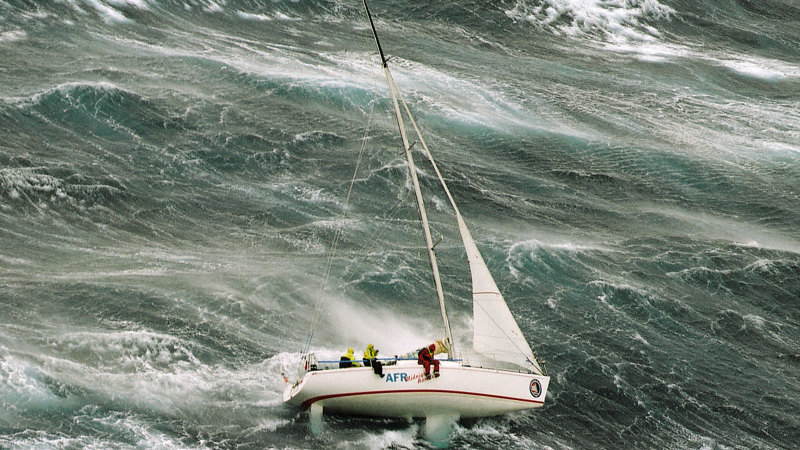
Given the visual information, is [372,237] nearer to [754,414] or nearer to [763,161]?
[754,414]

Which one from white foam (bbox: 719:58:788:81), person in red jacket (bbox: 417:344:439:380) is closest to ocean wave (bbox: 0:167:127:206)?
person in red jacket (bbox: 417:344:439:380)

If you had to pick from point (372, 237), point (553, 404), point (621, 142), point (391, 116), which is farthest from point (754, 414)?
point (391, 116)

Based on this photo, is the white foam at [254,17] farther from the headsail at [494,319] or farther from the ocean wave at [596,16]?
the headsail at [494,319]

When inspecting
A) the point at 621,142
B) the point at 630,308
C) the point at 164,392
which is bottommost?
the point at 164,392

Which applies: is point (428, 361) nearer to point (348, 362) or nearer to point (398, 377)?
point (398, 377)

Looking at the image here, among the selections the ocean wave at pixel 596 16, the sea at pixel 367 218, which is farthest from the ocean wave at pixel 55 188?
the ocean wave at pixel 596 16

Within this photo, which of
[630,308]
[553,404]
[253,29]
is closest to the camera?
[553,404]

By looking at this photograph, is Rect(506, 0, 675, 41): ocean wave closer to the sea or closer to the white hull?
the sea
